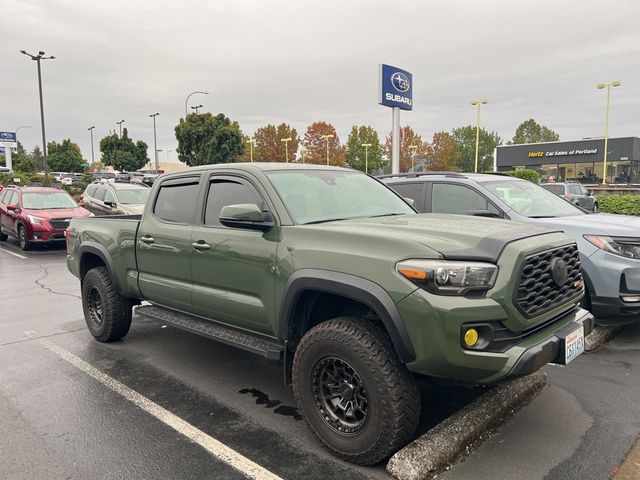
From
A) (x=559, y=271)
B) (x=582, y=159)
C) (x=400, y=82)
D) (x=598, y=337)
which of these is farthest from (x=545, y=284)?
(x=582, y=159)

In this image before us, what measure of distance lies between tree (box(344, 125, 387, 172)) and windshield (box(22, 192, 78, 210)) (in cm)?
6067

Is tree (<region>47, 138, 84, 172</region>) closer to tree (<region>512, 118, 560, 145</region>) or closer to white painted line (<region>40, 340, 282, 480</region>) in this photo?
white painted line (<region>40, 340, 282, 480</region>)

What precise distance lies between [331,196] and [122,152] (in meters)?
59.0

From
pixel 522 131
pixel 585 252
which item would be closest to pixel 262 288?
pixel 585 252

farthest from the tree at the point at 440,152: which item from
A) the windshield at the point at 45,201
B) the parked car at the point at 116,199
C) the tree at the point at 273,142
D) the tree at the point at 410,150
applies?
the windshield at the point at 45,201

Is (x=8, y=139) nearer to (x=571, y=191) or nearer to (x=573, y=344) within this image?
(x=571, y=191)

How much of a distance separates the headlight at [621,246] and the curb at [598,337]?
2.81ft

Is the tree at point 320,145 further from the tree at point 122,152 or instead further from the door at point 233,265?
the door at point 233,265

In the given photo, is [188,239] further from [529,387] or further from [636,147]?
[636,147]

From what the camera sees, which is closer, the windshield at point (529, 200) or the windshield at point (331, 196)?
the windshield at point (331, 196)

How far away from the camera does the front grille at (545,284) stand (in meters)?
2.85

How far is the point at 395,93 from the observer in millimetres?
17844

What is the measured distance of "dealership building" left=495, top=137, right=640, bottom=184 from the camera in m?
56.3

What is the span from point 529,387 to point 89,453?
126 inches
